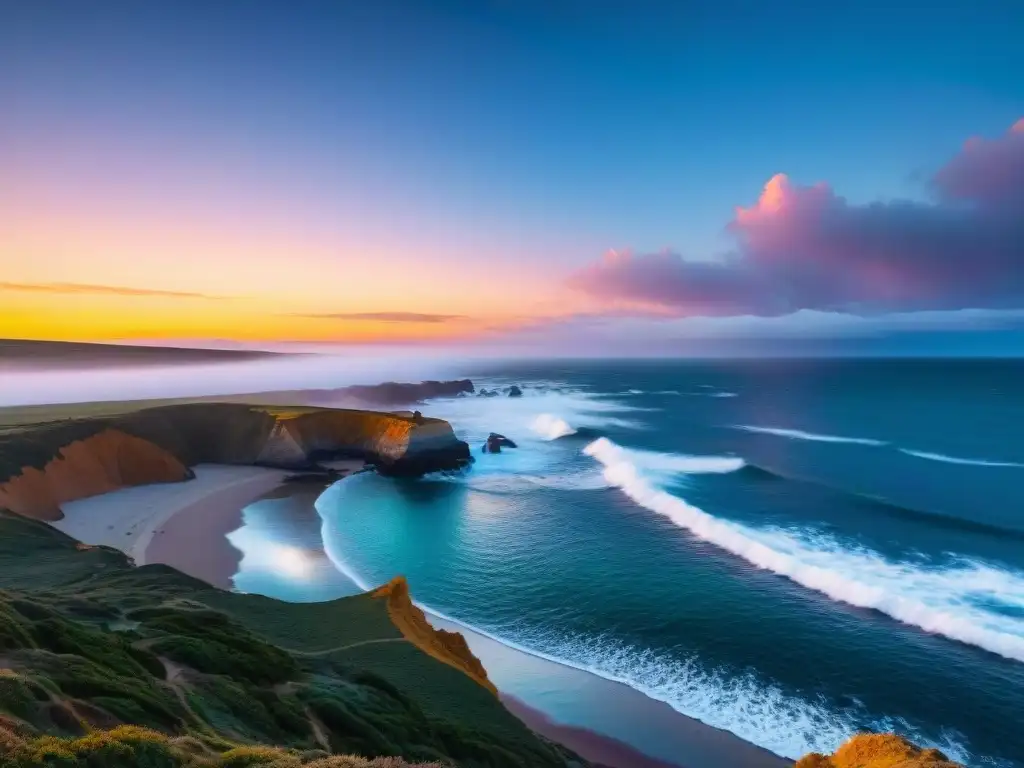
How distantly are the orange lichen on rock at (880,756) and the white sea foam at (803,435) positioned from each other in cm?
5655

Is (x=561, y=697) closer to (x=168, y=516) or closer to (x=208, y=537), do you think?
(x=208, y=537)

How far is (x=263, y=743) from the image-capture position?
10.7 meters

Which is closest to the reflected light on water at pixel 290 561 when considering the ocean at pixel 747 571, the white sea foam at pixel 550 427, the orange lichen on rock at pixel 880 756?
the ocean at pixel 747 571

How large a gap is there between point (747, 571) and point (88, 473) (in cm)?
4244

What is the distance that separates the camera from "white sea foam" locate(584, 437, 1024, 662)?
71.2ft

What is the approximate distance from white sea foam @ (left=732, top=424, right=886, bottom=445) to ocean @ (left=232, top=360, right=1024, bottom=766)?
5.80ft

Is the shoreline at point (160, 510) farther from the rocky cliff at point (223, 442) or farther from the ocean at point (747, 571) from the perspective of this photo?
the ocean at point (747, 571)

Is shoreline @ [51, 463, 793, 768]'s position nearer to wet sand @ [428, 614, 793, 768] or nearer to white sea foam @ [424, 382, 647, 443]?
wet sand @ [428, 614, 793, 768]

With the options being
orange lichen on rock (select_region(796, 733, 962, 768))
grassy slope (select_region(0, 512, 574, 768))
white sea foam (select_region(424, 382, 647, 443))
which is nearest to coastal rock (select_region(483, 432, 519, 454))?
white sea foam (select_region(424, 382, 647, 443))

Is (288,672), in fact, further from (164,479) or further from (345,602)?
(164,479)

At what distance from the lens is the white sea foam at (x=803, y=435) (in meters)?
61.8

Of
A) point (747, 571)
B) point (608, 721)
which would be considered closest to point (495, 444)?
point (747, 571)

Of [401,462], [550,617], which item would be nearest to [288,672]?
[550,617]

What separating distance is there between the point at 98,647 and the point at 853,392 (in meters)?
135
